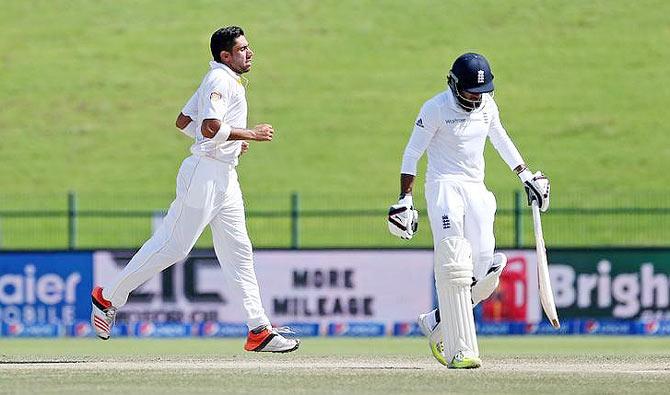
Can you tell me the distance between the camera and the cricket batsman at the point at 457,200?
1112cm

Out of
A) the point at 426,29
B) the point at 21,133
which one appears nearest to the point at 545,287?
the point at 21,133

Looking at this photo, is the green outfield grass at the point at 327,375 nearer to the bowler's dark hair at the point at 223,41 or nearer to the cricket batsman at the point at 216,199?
the cricket batsman at the point at 216,199

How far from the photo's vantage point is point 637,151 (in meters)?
38.8

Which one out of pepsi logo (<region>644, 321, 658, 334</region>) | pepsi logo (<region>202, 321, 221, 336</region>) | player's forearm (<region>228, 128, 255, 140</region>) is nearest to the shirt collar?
player's forearm (<region>228, 128, 255, 140</region>)

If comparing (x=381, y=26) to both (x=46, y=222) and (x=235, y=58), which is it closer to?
(x=46, y=222)

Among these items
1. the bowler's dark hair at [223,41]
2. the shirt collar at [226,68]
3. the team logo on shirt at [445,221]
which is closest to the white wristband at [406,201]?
the team logo on shirt at [445,221]

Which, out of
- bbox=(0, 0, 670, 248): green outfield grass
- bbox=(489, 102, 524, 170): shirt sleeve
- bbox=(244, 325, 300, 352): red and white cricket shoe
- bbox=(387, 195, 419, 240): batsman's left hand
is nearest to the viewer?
bbox=(387, 195, 419, 240): batsman's left hand

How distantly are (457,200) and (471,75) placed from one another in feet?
2.65

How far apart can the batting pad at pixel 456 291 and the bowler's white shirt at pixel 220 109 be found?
160 centimetres

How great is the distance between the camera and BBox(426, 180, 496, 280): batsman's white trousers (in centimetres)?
1112

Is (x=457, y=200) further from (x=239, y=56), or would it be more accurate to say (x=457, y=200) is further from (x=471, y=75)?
(x=239, y=56)

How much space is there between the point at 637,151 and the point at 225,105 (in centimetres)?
2822

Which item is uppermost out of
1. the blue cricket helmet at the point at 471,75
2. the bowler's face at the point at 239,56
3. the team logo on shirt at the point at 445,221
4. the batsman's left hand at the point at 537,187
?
the bowler's face at the point at 239,56

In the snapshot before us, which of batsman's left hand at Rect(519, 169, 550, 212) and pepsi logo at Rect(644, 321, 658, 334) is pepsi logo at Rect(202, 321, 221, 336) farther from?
batsman's left hand at Rect(519, 169, 550, 212)
